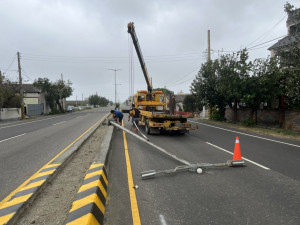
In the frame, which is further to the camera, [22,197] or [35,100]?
[35,100]

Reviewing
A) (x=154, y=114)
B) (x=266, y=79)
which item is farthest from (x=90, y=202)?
(x=266, y=79)

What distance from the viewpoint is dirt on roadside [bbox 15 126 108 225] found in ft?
11.1

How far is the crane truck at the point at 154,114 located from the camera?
38.0ft

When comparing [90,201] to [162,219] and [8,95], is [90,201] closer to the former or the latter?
[162,219]

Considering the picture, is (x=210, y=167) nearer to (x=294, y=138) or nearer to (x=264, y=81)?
(x=294, y=138)

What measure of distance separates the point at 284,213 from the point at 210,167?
2450 mm

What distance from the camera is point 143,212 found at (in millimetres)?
3660

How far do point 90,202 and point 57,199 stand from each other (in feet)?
2.82

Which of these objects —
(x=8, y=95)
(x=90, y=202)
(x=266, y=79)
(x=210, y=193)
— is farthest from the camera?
(x=8, y=95)

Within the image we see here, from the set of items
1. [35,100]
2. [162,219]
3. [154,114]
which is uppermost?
[35,100]

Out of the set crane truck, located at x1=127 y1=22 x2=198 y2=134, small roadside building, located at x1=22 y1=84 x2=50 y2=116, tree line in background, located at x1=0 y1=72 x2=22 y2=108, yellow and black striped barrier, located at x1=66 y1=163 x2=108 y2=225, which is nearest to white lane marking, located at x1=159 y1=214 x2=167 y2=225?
yellow and black striped barrier, located at x1=66 y1=163 x2=108 y2=225

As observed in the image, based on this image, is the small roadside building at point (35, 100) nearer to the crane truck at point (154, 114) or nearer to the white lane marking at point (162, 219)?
the crane truck at point (154, 114)

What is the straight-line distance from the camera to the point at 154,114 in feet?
37.9

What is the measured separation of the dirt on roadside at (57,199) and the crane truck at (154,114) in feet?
19.7
